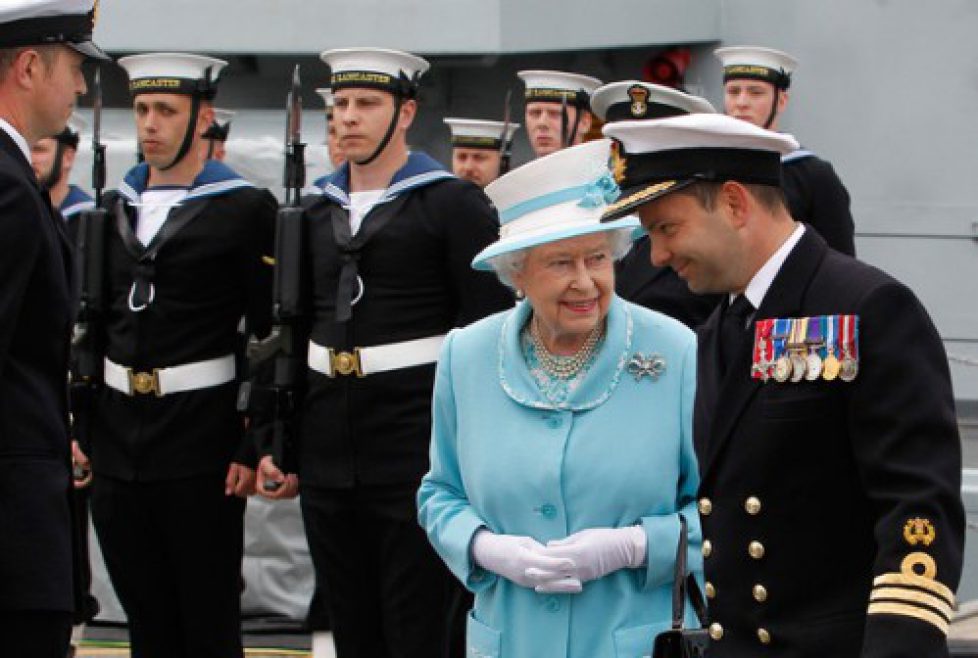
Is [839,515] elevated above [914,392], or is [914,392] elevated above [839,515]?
[914,392]

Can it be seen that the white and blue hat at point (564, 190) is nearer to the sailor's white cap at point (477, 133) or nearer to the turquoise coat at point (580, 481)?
the turquoise coat at point (580, 481)

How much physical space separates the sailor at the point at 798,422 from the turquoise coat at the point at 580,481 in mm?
580

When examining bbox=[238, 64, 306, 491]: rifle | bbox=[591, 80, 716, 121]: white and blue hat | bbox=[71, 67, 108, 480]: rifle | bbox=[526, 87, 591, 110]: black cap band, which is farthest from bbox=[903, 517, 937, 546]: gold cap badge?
bbox=[526, 87, 591, 110]: black cap band

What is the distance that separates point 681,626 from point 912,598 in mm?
679

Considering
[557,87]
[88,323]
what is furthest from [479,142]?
[88,323]

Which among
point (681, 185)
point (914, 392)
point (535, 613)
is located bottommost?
point (535, 613)

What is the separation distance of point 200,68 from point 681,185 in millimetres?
3429

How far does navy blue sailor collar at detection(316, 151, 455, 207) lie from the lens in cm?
550

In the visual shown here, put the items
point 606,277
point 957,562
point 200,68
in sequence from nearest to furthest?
point 957,562 → point 606,277 → point 200,68

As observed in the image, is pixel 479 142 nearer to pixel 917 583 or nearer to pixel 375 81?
pixel 375 81

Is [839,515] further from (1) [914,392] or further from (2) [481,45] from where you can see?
(2) [481,45]

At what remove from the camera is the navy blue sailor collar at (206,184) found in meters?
5.82

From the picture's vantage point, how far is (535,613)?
3.79m

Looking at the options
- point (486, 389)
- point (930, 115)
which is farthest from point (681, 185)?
point (930, 115)
